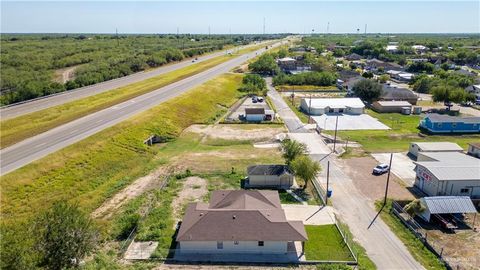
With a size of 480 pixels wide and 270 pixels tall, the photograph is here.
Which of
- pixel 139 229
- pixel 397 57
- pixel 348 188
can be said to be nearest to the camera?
pixel 139 229

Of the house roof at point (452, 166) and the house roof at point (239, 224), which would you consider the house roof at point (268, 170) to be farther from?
the house roof at point (452, 166)

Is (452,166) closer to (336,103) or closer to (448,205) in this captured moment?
(448,205)

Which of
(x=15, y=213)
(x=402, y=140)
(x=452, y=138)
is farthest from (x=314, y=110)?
(x=15, y=213)

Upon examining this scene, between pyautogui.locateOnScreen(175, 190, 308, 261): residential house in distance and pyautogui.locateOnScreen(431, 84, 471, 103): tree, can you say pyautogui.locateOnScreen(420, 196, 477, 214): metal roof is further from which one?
pyautogui.locateOnScreen(431, 84, 471, 103): tree

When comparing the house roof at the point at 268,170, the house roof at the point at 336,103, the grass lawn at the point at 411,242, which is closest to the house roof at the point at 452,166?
the grass lawn at the point at 411,242

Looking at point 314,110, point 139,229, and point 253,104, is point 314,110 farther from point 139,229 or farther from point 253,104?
point 139,229
